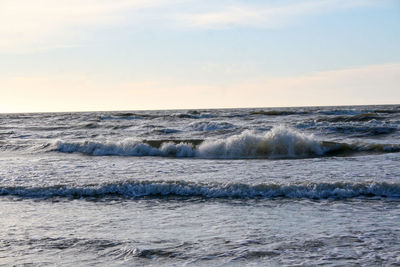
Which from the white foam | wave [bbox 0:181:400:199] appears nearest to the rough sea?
wave [bbox 0:181:400:199]

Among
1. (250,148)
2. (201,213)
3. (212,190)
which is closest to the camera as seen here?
(201,213)

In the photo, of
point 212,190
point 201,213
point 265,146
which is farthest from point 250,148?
point 201,213

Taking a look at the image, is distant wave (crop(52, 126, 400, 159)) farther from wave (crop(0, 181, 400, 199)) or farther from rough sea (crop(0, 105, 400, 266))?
wave (crop(0, 181, 400, 199))

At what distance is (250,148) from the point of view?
16578 mm

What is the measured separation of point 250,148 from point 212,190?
26.8ft

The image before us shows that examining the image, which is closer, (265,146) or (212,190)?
(212,190)

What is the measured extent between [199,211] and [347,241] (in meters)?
2.53

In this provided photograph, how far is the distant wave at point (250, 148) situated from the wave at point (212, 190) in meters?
6.80

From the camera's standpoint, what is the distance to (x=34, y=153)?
1816cm

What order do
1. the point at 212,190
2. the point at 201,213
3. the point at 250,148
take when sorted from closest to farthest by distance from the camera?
the point at 201,213
the point at 212,190
the point at 250,148

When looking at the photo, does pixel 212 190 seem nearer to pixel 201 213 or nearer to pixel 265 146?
pixel 201 213

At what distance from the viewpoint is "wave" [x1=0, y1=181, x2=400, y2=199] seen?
8.19 m

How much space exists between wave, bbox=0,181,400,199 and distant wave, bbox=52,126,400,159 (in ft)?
22.3

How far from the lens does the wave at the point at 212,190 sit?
322 inches
